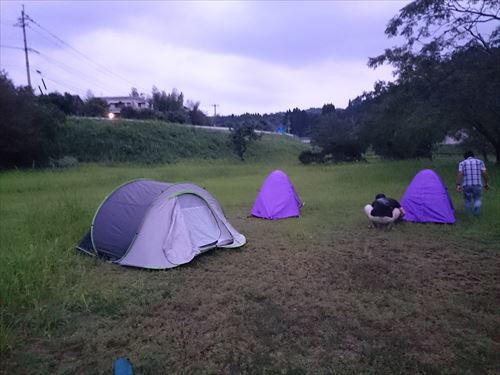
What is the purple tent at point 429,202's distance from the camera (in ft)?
29.5

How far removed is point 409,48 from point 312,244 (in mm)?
15413

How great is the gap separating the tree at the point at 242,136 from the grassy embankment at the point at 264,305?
30140 millimetres

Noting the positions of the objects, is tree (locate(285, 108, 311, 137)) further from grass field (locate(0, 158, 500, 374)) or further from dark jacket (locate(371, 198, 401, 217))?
grass field (locate(0, 158, 500, 374))

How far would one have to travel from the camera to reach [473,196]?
9.14 m

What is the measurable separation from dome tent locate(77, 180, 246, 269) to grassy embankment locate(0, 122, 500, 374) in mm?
278

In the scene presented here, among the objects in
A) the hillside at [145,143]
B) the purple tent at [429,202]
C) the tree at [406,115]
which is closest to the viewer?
the purple tent at [429,202]

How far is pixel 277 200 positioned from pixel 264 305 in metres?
5.79

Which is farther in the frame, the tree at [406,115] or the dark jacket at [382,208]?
the tree at [406,115]

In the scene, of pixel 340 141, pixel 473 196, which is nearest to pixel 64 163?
pixel 340 141

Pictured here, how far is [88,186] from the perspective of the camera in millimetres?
17031

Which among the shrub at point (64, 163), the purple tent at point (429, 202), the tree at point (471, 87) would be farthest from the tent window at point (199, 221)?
the shrub at point (64, 163)

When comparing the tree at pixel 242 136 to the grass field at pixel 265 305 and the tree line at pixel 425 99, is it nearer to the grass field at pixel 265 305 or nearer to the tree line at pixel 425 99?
the tree line at pixel 425 99

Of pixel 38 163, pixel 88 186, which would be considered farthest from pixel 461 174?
pixel 38 163

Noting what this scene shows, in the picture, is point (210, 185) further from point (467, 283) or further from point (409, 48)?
point (467, 283)
